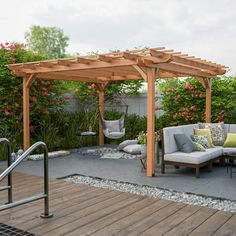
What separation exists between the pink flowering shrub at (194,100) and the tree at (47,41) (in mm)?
25806

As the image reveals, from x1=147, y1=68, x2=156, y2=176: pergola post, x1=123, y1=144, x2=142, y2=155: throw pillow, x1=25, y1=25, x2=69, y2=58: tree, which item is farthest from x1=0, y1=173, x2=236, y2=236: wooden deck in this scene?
x1=25, y1=25, x2=69, y2=58: tree

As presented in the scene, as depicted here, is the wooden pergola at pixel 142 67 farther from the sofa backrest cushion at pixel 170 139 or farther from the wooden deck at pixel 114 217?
the wooden deck at pixel 114 217

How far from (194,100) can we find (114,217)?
6567 mm

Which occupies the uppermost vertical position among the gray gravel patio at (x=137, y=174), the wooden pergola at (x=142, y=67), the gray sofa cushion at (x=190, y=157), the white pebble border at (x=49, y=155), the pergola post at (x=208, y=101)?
the wooden pergola at (x=142, y=67)

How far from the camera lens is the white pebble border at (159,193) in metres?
4.44

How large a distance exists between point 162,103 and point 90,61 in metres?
4.29

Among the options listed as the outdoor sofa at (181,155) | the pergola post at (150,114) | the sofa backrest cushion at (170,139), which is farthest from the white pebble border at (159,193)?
the sofa backrest cushion at (170,139)

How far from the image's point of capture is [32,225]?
3.66 metres

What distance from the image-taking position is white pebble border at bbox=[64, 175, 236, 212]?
175 inches

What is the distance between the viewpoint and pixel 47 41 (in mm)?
34250

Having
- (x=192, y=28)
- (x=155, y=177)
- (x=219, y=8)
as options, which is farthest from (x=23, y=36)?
(x=155, y=177)

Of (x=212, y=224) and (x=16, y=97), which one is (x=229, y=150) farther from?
(x=16, y=97)

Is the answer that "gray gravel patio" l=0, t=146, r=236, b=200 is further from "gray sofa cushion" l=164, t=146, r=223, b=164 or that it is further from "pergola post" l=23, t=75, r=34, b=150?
"pergola post" l=23, t=75, r=34, b=150

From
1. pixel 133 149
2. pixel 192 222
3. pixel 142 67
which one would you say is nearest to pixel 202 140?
pixel 142 67
